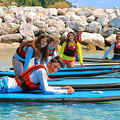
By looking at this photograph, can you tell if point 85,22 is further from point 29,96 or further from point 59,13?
point 29,96

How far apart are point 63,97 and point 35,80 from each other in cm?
65

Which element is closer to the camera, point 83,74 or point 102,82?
point 102,82

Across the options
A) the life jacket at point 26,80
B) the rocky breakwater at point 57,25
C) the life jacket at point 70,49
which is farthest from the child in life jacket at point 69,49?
the rocky breakwater at point 57,25

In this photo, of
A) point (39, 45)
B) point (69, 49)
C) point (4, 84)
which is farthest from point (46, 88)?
point (69, 49)

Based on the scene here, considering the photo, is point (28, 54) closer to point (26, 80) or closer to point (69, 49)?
point (26, 80)

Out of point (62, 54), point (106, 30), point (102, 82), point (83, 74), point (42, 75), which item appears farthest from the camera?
point (106, 30)

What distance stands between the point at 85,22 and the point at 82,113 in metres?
15.9

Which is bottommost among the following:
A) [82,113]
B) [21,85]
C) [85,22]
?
[82,113]

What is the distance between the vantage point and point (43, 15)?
1947 centimetres

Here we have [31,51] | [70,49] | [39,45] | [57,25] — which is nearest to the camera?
[39,45]

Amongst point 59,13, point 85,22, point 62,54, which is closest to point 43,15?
point 59,13

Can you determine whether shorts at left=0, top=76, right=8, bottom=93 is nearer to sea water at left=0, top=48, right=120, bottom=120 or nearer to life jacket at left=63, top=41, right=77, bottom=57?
sea water at left=0, top=48, right=120, bottom=120

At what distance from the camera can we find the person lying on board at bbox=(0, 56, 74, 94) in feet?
11.2

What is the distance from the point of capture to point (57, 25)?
1778 cm
